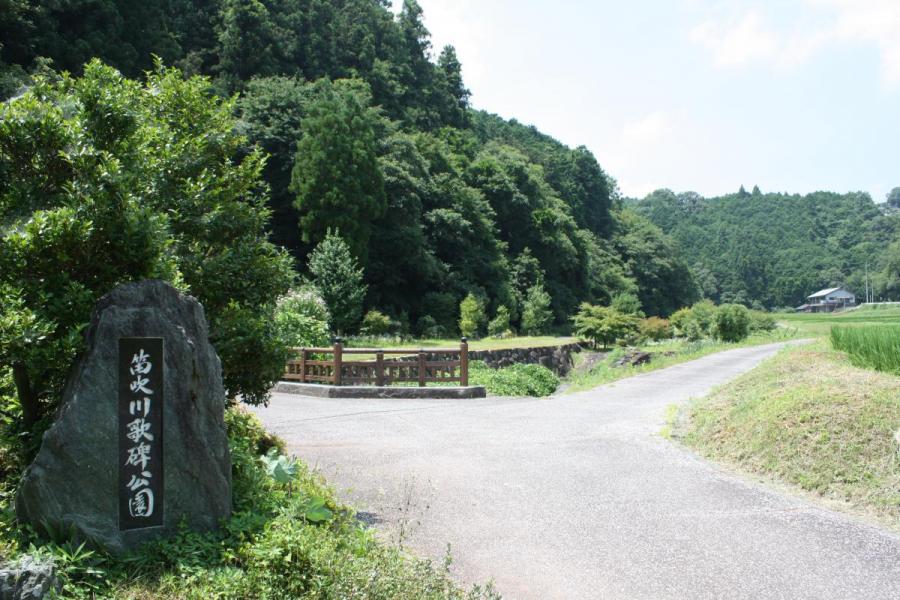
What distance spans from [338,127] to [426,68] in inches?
1365

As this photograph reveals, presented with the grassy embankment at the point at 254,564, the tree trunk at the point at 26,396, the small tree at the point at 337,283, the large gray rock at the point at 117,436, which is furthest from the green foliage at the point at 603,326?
the tree trunk at the point at 26,396

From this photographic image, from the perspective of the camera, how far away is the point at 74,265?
456 cm

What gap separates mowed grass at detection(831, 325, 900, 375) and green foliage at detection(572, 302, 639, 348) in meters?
29.0

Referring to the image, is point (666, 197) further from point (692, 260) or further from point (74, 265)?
point (74, 265)

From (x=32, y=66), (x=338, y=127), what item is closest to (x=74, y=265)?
(x=32, y=66)

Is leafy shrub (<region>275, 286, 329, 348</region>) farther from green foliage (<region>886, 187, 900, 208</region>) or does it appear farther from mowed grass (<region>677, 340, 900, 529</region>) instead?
green foliage (<region>886, 187, 900, 208</region>)

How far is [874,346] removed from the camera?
1001 cm

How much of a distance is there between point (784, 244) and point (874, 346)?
122 m

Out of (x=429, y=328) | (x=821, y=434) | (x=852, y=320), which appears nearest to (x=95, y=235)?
(x=821, y=434)

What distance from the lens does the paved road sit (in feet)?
15.0

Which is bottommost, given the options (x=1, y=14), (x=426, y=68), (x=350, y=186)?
(x=350, y=186)

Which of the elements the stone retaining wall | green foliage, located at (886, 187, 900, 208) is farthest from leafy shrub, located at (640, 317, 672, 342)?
green foliage, located at (886, 187, 900, 208)

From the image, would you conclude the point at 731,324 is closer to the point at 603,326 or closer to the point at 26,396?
the point at 603,326

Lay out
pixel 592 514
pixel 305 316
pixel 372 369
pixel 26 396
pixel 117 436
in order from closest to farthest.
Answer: pixel 117 436
pixel 26 396
pixel 592 514
pixel 372 369
pixel 305 316
